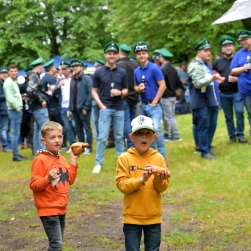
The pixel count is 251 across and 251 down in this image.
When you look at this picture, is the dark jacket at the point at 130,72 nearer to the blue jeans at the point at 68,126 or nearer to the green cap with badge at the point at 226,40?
the green cap with badge at the point at 226,40

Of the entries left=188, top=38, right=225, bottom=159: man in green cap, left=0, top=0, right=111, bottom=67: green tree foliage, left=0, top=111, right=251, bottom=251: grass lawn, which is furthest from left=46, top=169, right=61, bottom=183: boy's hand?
left=0, top=0, right=111, bottom=67: green tree foliage

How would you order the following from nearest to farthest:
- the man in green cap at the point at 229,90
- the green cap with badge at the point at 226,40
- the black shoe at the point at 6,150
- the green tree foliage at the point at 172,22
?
the green cap with badge at the point at 226,40 → the man in green cap at the point at 229,90 → the black shoe at the point at 6,150 → the green tree foliage at the point at 172,22

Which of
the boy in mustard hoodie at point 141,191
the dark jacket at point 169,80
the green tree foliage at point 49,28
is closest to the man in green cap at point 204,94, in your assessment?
the dark jacket at point 169,80

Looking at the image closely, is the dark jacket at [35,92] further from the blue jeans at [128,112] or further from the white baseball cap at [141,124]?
the white baseball cap at [141,124]

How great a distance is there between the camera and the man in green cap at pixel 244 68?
11078 millimetres

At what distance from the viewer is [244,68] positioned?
434 inches

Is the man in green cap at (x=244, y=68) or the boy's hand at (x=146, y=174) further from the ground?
the man in green cap at (x=244, y=68)

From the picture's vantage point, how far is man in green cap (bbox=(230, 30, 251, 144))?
1108 centimetres

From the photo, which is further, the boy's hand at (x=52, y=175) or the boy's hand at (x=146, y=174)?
the boy's hand at (x=52, y=175)

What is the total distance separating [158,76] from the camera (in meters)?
9.96

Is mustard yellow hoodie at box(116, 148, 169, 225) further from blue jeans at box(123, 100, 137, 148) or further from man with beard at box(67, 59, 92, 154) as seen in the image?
man with beard at box(67, 59, 92, 154)

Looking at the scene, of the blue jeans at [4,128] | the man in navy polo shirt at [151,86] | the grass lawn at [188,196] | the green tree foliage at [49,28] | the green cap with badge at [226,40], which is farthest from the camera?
the green tree foliage at [49,28]

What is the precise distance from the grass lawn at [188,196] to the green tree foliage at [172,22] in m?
13.6

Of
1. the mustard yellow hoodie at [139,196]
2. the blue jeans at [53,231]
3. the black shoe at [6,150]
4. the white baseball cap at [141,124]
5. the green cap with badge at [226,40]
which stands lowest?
the black shoe at [6,150]
